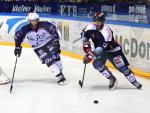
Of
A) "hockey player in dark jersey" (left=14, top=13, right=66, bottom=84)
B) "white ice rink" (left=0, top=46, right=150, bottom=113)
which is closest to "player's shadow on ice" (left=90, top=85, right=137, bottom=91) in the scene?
"white ice rink" (left=0, top=46, right=150, bottom=113)

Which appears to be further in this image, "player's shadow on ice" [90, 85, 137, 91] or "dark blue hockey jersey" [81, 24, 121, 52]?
"player's shadow on ice" [90, 85, 137, 91]

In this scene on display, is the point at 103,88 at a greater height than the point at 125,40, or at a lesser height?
lesser

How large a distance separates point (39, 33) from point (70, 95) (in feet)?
4.29

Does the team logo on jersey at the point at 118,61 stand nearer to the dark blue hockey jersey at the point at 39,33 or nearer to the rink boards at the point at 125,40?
the dark blue hockey jersey at the point at 39,33

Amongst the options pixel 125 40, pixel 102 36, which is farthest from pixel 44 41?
pixel 125 40

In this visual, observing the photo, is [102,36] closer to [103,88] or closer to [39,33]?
[103,88]

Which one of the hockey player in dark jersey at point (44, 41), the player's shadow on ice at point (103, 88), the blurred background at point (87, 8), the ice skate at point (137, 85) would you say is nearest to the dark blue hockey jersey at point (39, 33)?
the hockey player in dark jersey at point (44, 41)

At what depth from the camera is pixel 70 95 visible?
7.10 m

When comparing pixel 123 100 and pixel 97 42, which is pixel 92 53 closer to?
pixel 97 42

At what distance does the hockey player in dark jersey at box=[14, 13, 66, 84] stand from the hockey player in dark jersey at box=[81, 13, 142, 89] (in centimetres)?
72

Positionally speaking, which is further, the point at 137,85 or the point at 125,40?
the point at 125,40

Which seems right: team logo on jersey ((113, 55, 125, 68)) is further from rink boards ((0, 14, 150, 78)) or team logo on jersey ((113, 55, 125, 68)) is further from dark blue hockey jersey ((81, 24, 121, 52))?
rink boards ((0, 14, 150, 78))

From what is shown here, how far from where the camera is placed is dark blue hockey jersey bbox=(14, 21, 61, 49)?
25.7ft

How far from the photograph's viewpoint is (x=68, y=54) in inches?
458
